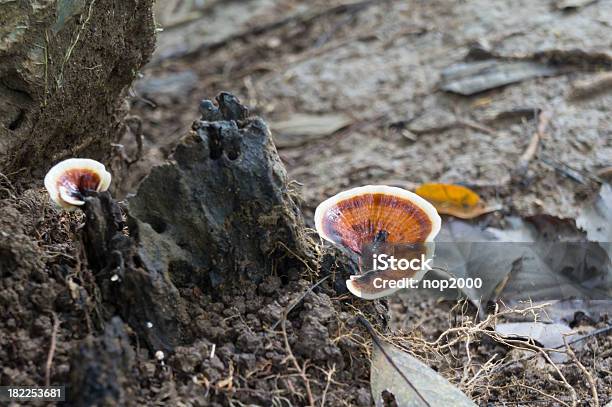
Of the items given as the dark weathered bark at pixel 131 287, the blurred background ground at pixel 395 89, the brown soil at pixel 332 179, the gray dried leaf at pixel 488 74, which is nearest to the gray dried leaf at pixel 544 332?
the brown soil at pixel 332 179

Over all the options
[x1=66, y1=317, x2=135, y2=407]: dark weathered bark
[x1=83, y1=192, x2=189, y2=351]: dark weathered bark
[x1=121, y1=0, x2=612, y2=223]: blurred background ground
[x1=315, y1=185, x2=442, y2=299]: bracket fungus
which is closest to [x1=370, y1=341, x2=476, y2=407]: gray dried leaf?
[x1=315, y1=185, x2=442, y2=299]: bracket fungus

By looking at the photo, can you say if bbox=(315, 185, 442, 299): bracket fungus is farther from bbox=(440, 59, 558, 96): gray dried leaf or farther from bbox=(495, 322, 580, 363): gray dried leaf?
bbox=(440, 59, 558, 96): gray dried leaf

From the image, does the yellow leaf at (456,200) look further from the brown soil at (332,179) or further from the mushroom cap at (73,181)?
the mushroom cap at (73,181)

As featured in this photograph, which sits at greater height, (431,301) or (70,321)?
(70,321)

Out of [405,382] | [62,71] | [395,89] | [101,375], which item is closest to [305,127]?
[395,89]

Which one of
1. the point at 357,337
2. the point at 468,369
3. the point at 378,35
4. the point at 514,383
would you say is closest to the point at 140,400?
the point at 357,337

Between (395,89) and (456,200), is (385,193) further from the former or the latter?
(395,89)

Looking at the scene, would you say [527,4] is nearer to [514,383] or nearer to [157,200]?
[514,383]
